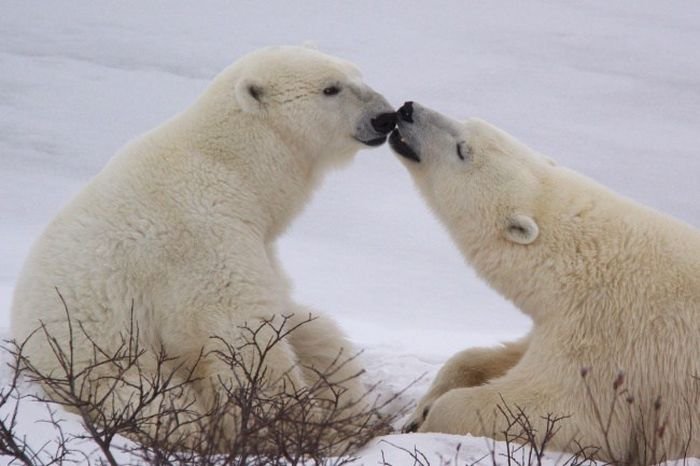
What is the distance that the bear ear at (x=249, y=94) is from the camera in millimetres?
3576

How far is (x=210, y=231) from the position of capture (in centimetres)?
335

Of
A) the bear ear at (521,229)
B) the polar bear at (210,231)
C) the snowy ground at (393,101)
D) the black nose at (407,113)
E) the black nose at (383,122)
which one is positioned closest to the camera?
the polar bear at (210,231)

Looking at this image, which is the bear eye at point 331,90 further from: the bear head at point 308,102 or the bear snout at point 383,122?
the bear snout at point 383,122

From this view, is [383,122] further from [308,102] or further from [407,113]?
[308,102]

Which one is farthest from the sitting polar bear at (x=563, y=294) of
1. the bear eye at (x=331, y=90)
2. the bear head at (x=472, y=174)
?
the bear eye at (x=331, y=90)

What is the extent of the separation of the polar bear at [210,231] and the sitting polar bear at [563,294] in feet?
1.01

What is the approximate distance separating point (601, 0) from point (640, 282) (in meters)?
11.1

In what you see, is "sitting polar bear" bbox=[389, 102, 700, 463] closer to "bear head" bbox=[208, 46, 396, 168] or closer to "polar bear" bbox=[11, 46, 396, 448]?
"bear head" bbox=[208, 46, 396, 168]

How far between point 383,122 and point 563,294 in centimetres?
87

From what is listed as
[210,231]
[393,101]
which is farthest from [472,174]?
[393,101]

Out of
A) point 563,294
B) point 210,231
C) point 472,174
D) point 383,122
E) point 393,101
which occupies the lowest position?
point 563,294

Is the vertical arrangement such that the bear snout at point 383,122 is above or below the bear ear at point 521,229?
above

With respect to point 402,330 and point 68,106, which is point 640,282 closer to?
point 402,330

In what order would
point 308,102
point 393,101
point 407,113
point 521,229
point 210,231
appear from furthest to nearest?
1. point 393,101
2. point 407,113
3. point 308,102
4. point 521,229
5. point 210,231
